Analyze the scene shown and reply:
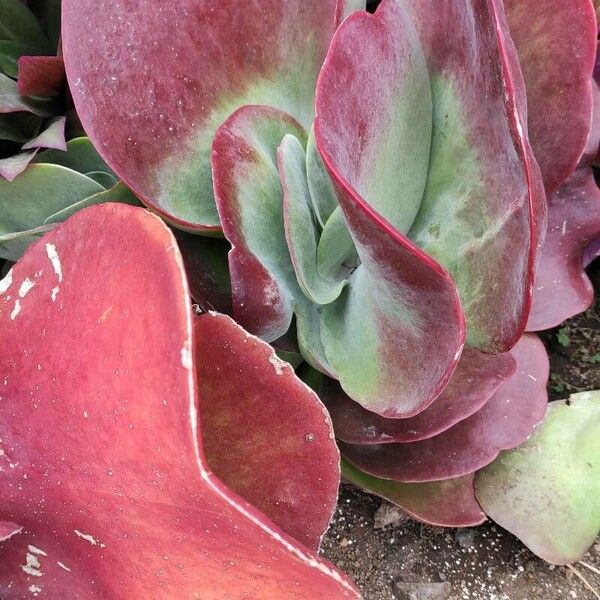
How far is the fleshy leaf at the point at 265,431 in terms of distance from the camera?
523mm

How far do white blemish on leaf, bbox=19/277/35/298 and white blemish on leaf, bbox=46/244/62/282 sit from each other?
26 millimetres

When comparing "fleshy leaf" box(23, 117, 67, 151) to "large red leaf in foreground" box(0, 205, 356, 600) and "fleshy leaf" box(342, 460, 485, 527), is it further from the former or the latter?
"fleshy leaf" box(342, 460, 485, 527)

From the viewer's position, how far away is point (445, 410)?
2.15ft

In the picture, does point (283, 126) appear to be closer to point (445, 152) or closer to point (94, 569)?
point (445, 152)

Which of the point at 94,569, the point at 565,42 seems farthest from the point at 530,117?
the point at 94,569

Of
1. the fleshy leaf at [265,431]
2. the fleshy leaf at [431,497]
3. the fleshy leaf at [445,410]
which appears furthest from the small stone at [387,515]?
the fleshy leaf at [265,431]

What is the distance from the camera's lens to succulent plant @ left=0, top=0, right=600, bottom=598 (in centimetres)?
44

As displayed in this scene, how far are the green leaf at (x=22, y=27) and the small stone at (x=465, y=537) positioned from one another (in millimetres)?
683

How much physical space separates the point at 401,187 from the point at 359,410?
22 cm

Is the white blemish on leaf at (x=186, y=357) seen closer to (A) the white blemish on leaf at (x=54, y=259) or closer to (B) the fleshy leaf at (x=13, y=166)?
(A) the white blemish on leaf at (x=54, y=259)

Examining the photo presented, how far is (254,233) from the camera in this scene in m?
0.59

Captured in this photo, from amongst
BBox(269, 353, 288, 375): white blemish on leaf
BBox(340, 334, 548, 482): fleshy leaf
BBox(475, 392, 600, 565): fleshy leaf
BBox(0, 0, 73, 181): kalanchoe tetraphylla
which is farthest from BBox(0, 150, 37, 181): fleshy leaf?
BBox(475, 392, 600, 565): fleshy leaf

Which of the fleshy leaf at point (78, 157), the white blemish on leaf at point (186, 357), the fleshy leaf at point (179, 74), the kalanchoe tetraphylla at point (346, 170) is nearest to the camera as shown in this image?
the white blemish on leaf at point (186, 357)

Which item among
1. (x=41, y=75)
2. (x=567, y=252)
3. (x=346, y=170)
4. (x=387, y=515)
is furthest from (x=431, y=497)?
(x=41, y=75)
